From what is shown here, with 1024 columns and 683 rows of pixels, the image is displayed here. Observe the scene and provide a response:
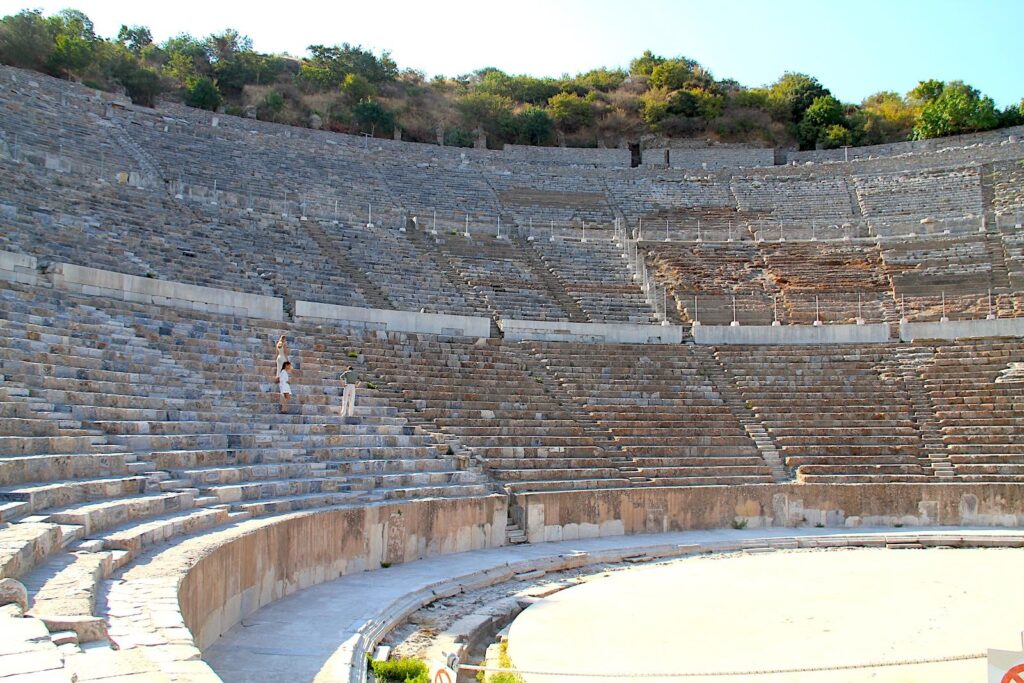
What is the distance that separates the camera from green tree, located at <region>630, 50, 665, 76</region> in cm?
4634

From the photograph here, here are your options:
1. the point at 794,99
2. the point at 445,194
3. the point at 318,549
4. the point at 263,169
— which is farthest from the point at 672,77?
the point at 318,549

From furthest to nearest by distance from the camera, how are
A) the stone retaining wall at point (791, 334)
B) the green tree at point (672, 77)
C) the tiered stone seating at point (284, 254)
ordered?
the green tree at point (672, 77)
the stone retaining wall at point (791, 334)
the tiered stone seating at point (284, 254)

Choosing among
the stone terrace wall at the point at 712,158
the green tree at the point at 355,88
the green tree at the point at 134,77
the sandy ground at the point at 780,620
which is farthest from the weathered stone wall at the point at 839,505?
the green tree at the point at 355,88

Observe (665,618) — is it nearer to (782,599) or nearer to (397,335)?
(782,599)

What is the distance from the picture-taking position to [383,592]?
9.53m

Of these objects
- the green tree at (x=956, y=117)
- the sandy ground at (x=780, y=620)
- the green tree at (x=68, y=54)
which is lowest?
the sandy ground at (x=780, y=620)

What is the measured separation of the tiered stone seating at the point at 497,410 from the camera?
14375 millimetres

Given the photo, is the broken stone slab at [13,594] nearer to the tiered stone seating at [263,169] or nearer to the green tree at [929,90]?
the tiered stone seating at [263,169]

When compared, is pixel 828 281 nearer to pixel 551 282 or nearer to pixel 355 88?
pixel 551 282

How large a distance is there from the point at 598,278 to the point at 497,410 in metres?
9.63

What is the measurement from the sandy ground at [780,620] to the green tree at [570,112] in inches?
1233

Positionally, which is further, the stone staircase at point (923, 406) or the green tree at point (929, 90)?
the green tree at point (929, 90)

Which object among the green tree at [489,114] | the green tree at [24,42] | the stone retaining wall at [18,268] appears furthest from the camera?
the green tree at [489,114]

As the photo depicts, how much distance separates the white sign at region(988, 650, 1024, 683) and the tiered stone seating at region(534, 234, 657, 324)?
1718 cm
